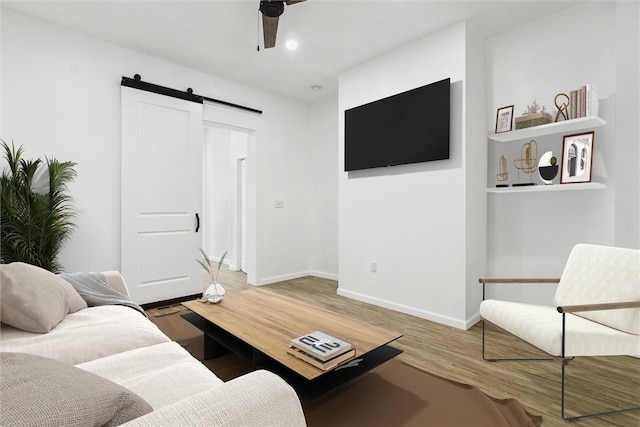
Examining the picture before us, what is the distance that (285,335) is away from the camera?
70.6 inches

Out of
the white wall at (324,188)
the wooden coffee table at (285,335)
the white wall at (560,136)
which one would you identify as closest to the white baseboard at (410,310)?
the white wall at (560,136)

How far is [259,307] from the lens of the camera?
7.43 ft

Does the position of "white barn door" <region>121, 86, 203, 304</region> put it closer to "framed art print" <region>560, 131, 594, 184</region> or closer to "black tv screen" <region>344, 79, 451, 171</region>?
"black tv screen" <region>344, 79, 451, 171</region>

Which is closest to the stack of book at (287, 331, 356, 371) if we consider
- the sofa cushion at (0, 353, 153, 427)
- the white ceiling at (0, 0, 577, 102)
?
the sofa cushion at (0, 353, 153, 427)

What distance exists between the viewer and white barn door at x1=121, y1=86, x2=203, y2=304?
11.2ft

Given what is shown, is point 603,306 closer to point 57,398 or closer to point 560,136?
point 560,136

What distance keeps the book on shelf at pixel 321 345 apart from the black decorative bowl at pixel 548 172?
7.44 ft

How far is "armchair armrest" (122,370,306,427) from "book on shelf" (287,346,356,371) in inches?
28.9

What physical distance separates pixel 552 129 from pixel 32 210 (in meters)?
4.38

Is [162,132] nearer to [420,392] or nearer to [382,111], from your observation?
[382,111]

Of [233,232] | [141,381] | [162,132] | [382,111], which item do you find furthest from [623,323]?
[233,232]


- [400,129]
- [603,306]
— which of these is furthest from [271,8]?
[603,306]

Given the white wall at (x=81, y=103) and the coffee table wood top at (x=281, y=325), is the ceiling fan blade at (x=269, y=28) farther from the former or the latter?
the coffee table wood top at (x=281, y=325)

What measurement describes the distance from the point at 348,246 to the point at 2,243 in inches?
→ 128
